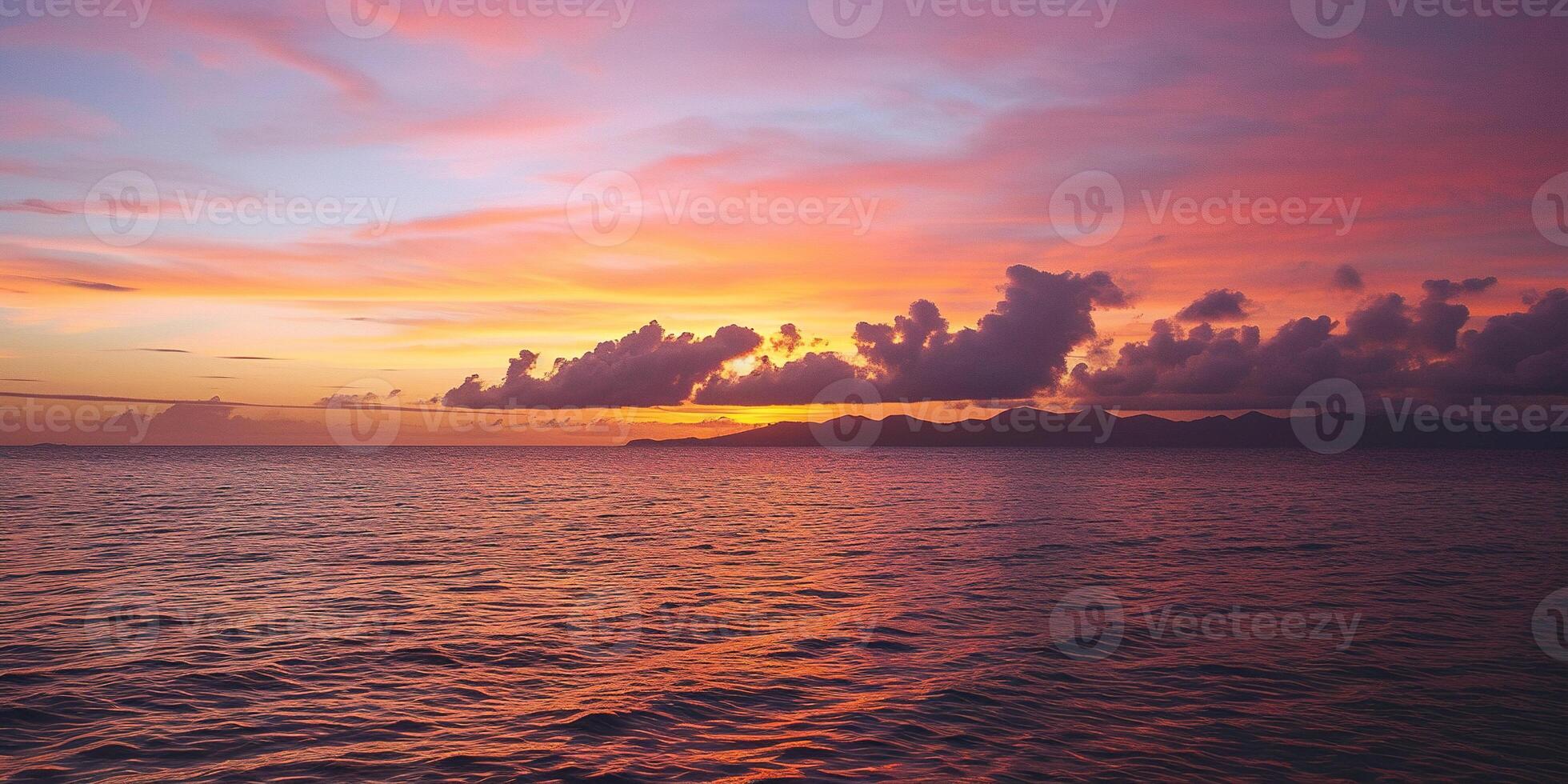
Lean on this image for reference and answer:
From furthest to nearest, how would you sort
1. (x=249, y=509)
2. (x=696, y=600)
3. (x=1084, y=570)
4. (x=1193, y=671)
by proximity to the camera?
1. (x=249, y=509)
2. (x=1084, y=570)
3. (x=696, y=600)
4. (x=1193, y=671)

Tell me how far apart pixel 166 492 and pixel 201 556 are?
6610 cm

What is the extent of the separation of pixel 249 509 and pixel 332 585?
48431mm

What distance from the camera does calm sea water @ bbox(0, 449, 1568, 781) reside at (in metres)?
16.6

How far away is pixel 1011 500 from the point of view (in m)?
90.6

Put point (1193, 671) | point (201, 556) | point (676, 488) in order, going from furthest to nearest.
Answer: point (676, 488), point (201, 556), point (1193, 671)

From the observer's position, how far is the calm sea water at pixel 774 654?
54.3 feet

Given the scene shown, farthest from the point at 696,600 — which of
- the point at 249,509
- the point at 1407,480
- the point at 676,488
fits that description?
the point at 1407,480

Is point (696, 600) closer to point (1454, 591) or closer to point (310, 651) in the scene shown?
point (310, 651)

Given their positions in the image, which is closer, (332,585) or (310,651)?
(310,651)

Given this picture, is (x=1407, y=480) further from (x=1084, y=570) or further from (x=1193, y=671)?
(x=1193, y=671)

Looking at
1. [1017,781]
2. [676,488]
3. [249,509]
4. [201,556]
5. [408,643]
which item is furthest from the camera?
[676,488]

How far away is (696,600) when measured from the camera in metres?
32.9

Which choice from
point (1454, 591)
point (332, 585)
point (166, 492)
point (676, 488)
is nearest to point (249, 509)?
point (166, 492)

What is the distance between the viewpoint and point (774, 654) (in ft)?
80.3
